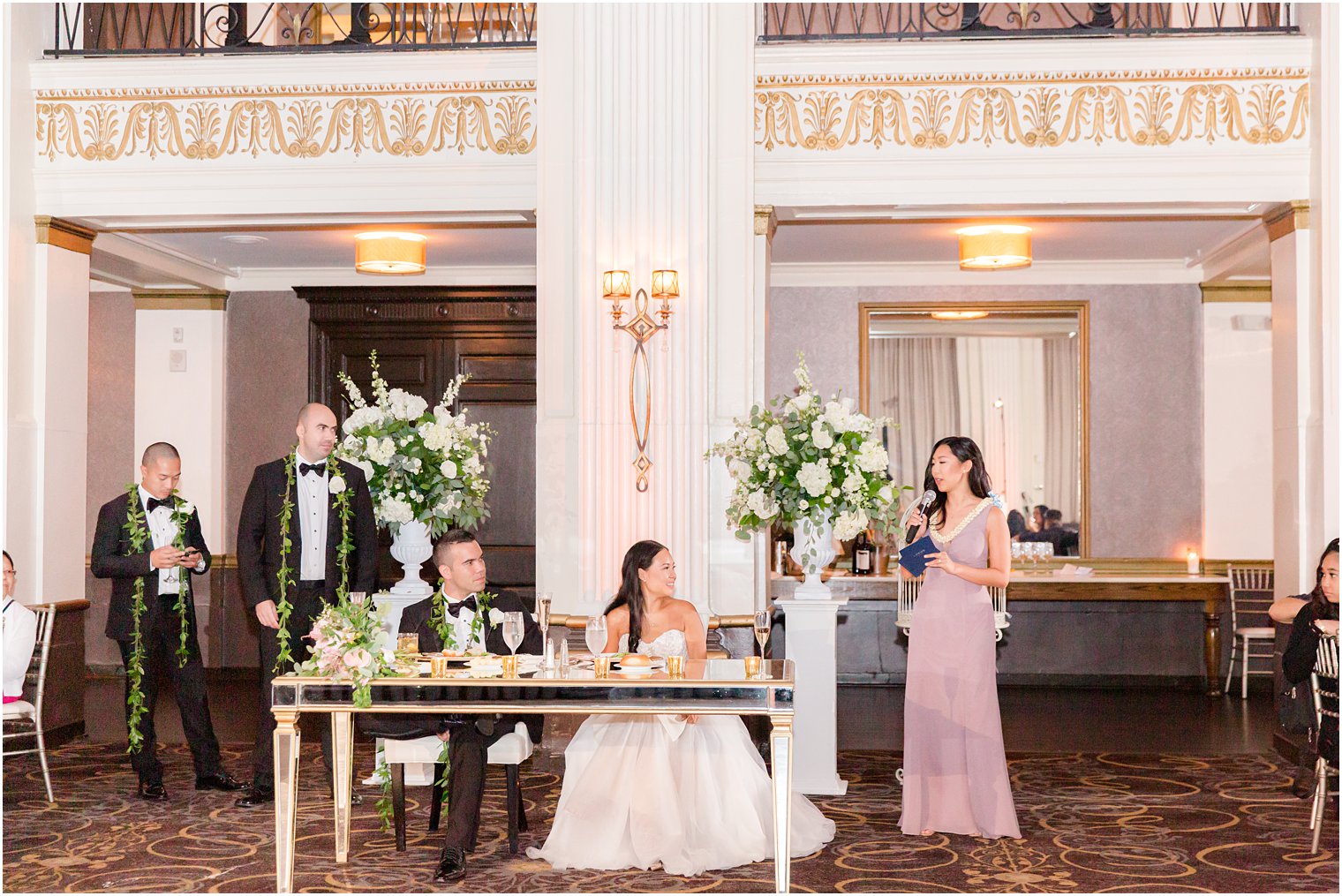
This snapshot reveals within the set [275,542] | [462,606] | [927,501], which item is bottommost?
[462,606]

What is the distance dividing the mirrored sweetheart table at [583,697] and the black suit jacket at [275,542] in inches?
62.0

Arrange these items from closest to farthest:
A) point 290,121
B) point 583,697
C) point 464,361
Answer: point 583,697, point 290,121, point 464,361

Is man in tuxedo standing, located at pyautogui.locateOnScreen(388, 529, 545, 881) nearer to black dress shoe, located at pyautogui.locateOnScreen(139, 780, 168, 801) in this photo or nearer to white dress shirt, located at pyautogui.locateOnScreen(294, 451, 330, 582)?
white dress shirt, located at pyautogui.locateOnScreen(294, 451, 330, 582)

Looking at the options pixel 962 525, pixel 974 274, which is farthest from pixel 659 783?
pixel 974 274

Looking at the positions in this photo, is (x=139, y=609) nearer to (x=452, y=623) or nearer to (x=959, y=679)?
(x=452, y=623)

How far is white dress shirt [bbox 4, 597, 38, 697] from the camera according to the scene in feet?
18.3

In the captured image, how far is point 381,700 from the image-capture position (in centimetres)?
442

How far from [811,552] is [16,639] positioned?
368 cm

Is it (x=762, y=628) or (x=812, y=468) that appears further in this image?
(x=812, y=468)

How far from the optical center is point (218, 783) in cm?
634

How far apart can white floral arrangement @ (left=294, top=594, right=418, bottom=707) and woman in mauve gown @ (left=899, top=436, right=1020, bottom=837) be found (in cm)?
227

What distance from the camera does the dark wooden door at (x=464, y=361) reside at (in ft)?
35.2

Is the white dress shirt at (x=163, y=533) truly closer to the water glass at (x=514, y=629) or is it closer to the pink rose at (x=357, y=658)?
the pink rose at (x=357, y=658)

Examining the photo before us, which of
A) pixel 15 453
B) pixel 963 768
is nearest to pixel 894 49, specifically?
pixel 963 768
